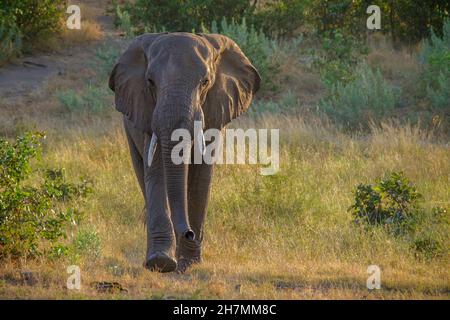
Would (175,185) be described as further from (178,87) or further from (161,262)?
(178,87)

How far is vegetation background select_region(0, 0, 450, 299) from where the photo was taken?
7695 mm

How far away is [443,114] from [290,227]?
18.4ft

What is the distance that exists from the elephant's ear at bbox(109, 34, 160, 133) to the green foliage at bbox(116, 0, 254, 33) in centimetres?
1046

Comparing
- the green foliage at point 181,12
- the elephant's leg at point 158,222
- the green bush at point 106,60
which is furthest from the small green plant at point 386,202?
the green foliage at point 181,12

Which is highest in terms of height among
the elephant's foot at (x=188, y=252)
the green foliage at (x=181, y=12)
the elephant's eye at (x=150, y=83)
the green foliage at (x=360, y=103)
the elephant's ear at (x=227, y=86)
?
the elephant's eye at (x=150, y=83)

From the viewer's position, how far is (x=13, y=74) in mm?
18500

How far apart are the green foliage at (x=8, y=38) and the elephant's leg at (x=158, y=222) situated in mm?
11367

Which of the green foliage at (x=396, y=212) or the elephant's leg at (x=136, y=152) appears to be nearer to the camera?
the elephant's leg at (x=136, y=152)

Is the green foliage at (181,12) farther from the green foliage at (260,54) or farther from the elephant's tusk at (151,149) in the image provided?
the elephant's tusk at (151,149)

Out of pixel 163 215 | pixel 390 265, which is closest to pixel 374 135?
pixel 390 265

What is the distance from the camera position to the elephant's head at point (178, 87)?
7133 millimetres

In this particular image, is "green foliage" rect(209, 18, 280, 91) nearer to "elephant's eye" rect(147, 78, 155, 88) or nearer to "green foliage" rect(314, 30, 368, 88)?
"green foliage" rect(314, 30, 368, 88)

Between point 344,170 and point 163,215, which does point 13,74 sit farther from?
point 163,215

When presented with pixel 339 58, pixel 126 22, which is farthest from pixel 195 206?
pixel 126 22
